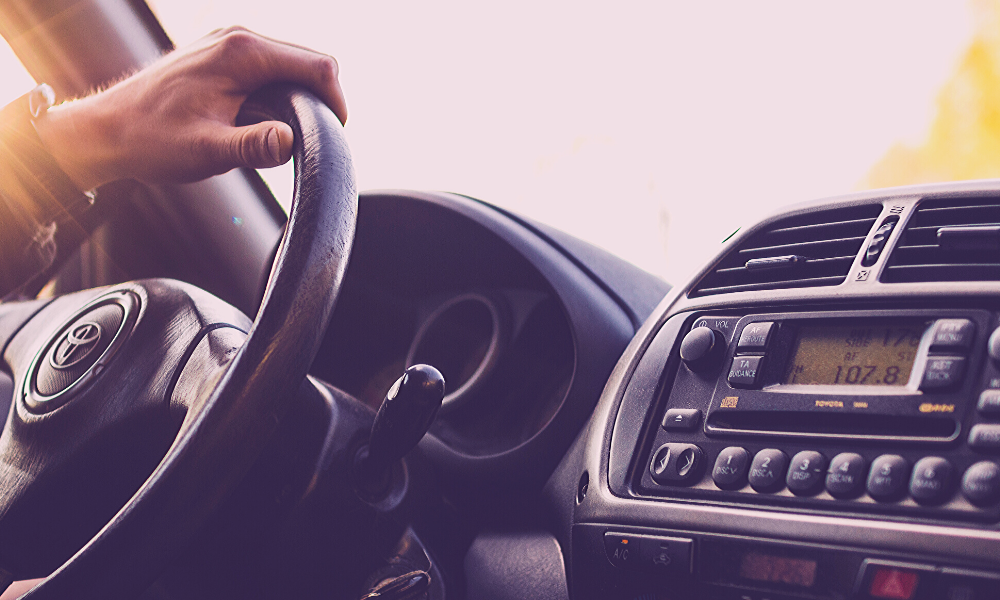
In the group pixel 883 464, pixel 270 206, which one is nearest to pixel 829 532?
pixel 883 464

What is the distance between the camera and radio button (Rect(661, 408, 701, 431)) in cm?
80

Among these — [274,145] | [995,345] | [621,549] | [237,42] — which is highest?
[237,42]

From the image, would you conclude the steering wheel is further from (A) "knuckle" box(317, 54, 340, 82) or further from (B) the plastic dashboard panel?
(B) the plastic dashboard panel

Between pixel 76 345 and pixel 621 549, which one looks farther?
pixel 76 345

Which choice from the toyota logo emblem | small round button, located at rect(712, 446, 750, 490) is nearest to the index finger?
the toyota logo emblem

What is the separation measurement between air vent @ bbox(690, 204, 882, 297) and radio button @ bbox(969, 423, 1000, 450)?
0.70 ft

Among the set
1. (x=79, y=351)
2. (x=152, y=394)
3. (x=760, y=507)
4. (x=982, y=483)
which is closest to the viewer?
(x=982, y=483)

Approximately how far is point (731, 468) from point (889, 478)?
0.15 meters

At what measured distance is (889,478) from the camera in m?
0.63

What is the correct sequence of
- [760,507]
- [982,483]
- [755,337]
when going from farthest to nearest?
[755,337], [760,507], [982,483]

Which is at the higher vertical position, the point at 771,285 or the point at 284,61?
the point at 284,61

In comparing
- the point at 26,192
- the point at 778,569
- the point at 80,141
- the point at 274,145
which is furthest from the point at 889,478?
the point at 26,192

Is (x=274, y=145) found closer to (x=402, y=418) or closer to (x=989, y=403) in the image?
(x=402, y=418)

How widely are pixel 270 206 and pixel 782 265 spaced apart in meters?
1.18
